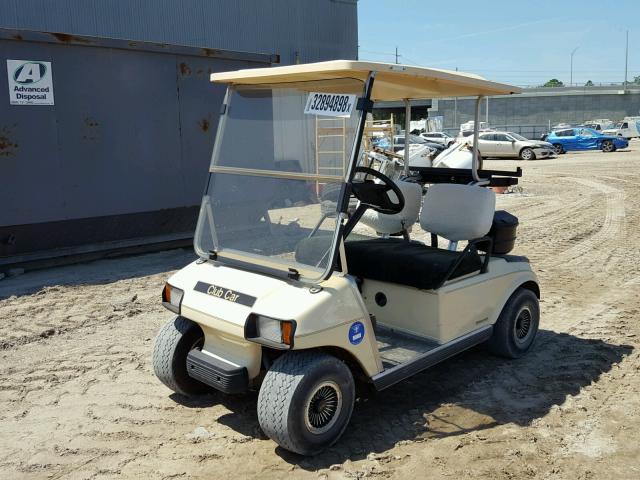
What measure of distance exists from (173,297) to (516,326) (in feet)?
8.04

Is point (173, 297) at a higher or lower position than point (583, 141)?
lower

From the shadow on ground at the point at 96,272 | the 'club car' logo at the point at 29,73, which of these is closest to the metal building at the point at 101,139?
the 'club car' logo at the point at 29,73

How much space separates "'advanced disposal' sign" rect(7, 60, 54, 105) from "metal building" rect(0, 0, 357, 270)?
0.4 inches

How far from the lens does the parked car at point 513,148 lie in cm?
2495

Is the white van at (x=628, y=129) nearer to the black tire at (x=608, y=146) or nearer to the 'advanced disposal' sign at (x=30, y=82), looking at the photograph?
the black tire at (x=608, y=146)

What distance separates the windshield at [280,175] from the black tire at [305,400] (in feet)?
1.45

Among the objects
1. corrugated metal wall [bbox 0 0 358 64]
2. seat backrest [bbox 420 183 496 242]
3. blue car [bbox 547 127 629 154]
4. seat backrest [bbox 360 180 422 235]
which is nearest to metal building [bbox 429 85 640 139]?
blue car [bbox 547 127 629 154]

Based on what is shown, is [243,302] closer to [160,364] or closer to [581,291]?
[160,364]

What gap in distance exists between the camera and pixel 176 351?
3623 mm

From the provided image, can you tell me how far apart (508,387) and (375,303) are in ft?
3.28

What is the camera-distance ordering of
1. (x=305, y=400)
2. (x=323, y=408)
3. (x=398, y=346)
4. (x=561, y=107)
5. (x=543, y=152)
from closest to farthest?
(x=305, y=400)
(x=323, y=408)
(x=398, y=346)
(x=543, y=152)
(x=561, y=107)

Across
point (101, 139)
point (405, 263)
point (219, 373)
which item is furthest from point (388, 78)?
point (101, 139)

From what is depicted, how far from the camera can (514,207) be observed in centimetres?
1189

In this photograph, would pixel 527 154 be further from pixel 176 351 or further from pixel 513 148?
pixel 176 351
